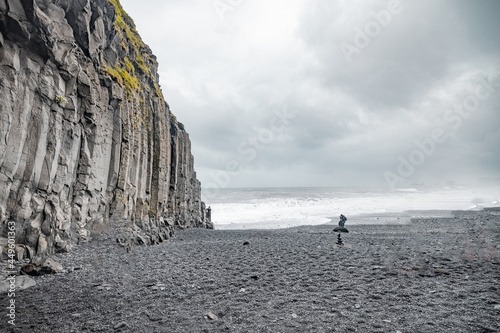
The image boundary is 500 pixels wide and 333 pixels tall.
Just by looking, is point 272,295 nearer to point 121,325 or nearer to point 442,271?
point 121,325

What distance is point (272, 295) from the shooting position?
777cm

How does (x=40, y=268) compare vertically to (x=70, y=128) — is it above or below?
below

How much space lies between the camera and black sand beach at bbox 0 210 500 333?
596 cm

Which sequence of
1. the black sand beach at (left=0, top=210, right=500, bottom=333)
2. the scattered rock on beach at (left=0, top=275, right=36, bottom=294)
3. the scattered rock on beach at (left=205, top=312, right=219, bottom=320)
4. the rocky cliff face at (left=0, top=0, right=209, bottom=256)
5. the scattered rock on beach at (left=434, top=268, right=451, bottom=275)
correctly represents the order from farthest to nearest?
the rocky cliff face at (left=0, top=0, right=209, bottom=256) < the scattered rock on beach at (left=434, top=268, right=451, bottom=275) < the scattered rock on beach at (left=0, top=275, right=36, bottom=294) < the scattered rock on beach at (left=205, top=312, right=219, bottom=320) < the black sand beach at (left=0, top=210, right=500, bottom=333)

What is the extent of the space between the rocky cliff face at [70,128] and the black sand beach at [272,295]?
111 inches

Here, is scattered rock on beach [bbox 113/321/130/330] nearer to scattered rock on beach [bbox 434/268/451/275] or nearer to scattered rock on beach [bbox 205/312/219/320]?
scattered rock on beach [bbox 205/312/219/320]

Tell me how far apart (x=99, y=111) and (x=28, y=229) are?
7827 millimetres

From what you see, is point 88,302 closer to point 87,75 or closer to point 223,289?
point 223,289

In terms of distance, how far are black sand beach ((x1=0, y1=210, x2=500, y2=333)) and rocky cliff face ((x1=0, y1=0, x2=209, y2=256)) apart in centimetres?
282

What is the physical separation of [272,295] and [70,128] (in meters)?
12.8

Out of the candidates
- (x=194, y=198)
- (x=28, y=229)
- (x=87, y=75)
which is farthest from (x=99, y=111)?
(x=194, y=198)

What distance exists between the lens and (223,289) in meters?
8.42

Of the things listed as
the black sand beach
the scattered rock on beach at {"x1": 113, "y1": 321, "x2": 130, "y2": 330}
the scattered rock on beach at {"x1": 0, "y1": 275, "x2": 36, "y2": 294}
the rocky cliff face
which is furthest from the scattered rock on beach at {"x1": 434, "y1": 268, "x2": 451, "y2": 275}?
the rocky cliff face

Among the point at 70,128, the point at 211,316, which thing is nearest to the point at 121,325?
the point at 211,316
